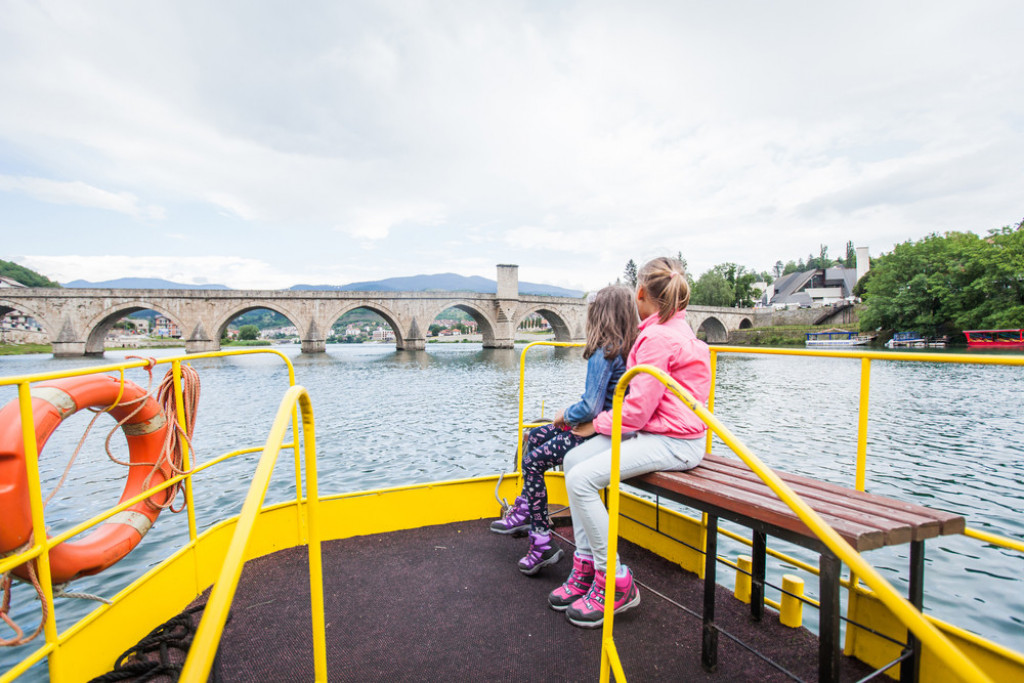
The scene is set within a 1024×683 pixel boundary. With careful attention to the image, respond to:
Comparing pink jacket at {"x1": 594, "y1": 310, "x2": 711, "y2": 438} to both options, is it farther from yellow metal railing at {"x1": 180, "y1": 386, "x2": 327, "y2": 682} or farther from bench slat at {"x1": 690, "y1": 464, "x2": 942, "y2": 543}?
yellow metal railing at {"x1": 180, "y1": 386, "x2": 327, "y2": 682}

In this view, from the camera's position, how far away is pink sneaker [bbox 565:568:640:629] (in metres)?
2.33

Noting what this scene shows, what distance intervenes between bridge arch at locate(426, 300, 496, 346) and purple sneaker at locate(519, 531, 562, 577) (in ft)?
123

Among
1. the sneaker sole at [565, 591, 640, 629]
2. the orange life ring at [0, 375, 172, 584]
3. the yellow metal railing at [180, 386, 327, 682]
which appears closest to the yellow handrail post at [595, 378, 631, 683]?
the sneaker sole at [565, 591, 640, 629]

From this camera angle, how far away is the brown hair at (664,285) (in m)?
2.30

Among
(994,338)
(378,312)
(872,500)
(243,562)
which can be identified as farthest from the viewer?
(378,312)

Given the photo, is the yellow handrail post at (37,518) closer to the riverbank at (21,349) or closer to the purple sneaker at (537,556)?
the purple sneaker at (537,556)

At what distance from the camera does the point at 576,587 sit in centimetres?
249

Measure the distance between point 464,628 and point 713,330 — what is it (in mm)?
57448

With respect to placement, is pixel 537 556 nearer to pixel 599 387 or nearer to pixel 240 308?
pixel 599 387

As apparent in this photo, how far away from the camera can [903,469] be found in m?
7.71

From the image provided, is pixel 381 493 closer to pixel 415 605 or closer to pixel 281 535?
pixel 281 535

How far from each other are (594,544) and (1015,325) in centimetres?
3728

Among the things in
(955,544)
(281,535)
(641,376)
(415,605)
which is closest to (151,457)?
(281,535)

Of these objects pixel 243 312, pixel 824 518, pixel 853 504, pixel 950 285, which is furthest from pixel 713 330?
pixel 824 518
